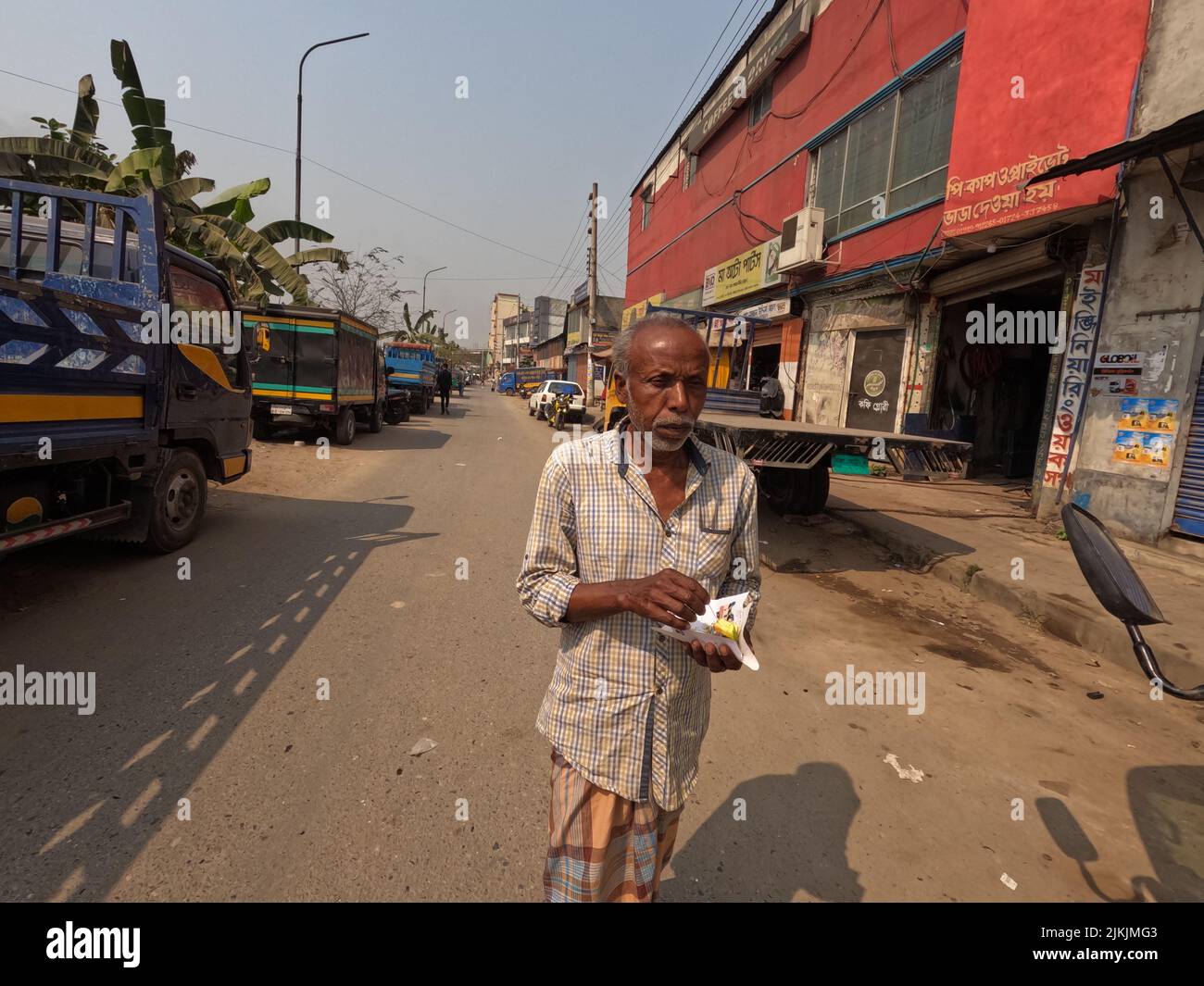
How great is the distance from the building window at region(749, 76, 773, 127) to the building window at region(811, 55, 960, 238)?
404 centimetres

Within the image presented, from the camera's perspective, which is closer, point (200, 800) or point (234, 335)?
point (200, 800)

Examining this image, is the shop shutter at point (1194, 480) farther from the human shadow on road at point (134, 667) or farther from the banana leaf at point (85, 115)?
the banana leaf at point (85, 115)

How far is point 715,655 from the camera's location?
4.23ft

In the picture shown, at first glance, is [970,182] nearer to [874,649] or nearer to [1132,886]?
[874,649]

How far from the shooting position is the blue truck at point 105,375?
147 inches

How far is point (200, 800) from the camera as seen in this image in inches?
95.6

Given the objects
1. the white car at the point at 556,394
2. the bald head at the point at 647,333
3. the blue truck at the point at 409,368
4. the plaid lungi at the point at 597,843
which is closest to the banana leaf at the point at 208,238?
the blue truck at the point at 409,368

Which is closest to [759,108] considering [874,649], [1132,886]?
[874,649]

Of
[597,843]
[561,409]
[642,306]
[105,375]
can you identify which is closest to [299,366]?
[105,375]

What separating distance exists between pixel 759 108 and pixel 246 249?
15088 millimetres

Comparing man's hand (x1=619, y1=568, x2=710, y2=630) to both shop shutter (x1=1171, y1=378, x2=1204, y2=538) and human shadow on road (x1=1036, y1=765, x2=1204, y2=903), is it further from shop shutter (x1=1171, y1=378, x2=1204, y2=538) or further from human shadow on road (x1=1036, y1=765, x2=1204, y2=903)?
shop shutter (x1=1171, y1=378, x2=1204, y2=538)

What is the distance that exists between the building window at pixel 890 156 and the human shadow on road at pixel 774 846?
37.9 feet

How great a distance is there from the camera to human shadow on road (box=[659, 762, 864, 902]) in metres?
2.18

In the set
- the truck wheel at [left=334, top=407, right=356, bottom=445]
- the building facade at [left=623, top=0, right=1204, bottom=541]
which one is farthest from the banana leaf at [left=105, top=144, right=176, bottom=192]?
the building facade at [left=623, top=0, right=1204, bottom=541]
